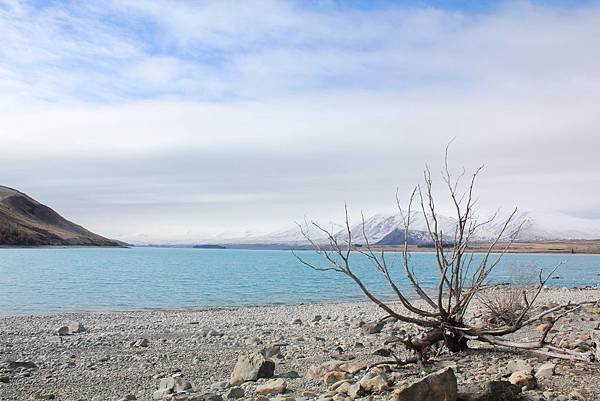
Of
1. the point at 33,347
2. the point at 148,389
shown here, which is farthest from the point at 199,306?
the point at 148,389

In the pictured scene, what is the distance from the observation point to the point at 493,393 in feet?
22.8

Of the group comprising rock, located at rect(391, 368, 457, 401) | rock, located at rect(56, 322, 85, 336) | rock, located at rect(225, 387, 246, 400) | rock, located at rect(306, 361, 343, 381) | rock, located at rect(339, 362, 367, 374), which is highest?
rock, located at rect(391, 368, 457, 401)

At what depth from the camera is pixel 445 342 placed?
34.3 feet

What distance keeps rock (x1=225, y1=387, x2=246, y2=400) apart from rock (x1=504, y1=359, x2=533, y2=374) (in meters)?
3.79

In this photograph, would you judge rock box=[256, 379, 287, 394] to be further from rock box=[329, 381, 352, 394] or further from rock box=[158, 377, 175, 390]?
rock box=[158, 377, 175, 390]

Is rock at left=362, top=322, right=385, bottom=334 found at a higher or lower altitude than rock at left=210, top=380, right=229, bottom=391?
lower

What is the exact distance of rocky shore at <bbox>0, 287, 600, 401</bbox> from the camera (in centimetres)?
772

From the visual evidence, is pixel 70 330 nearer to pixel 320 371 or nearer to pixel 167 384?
pixel 167 384

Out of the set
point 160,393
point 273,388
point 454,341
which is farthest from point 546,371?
point 160,393

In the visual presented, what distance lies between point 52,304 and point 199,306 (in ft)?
24.7

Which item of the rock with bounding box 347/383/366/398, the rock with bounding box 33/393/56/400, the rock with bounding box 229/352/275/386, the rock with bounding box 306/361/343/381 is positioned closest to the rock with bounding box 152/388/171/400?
the rock with bounding box 229/352/275/386

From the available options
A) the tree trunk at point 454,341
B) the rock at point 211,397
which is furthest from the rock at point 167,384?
the tree trunk at point 454,341

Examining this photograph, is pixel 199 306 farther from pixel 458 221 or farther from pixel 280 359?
pixel 458 221

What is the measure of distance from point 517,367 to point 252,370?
13.5ft
